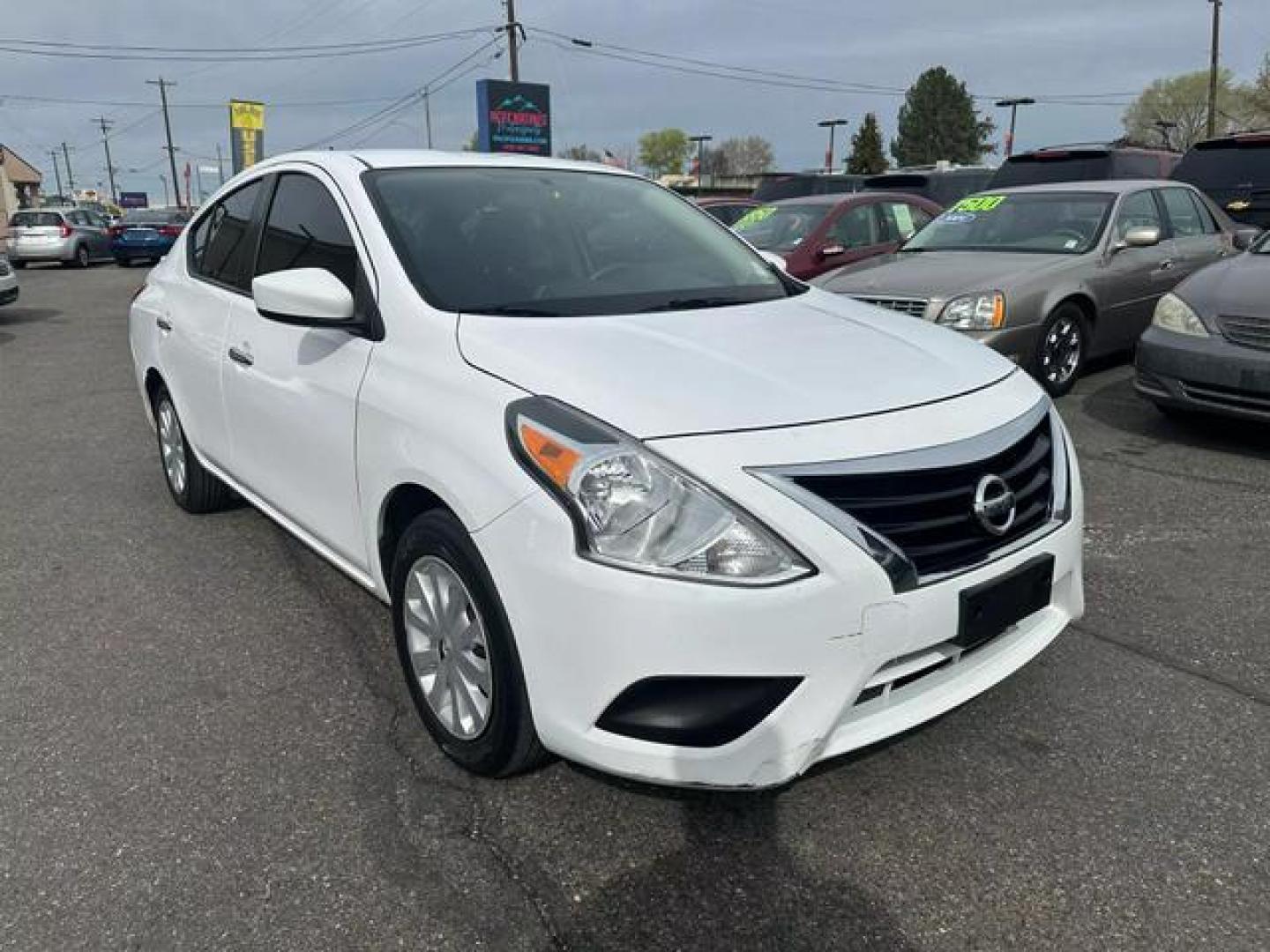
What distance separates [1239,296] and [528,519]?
496cm

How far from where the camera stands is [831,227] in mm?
9312

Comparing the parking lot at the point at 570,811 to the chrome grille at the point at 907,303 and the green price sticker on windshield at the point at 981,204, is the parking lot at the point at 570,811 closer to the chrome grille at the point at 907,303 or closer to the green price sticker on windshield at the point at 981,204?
the chrome grille at the point at 907,303

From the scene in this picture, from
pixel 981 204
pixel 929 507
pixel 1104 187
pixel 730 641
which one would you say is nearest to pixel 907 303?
pixel 981 204

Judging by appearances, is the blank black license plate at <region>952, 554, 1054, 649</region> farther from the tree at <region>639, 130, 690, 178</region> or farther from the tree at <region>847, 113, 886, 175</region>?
the tree at <region>639, 130, 690, 178</region>

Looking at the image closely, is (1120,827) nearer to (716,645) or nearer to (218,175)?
(716,645)

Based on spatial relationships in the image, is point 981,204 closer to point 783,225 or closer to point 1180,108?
point 783,225

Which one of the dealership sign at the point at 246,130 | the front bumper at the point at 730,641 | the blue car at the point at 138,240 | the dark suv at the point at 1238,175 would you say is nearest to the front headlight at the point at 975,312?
the front bumper at the point at 730,641

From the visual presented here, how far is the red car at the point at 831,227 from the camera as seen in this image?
357 inches

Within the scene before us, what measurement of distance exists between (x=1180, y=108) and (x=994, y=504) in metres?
85.6

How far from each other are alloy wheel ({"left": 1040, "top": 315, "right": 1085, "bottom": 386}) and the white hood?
3.94 meters

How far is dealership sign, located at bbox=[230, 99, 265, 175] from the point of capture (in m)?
30.8

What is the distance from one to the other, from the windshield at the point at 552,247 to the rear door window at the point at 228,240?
0.93m

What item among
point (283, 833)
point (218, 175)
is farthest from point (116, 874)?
point (218, 175)

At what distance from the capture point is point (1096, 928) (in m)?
1.99
